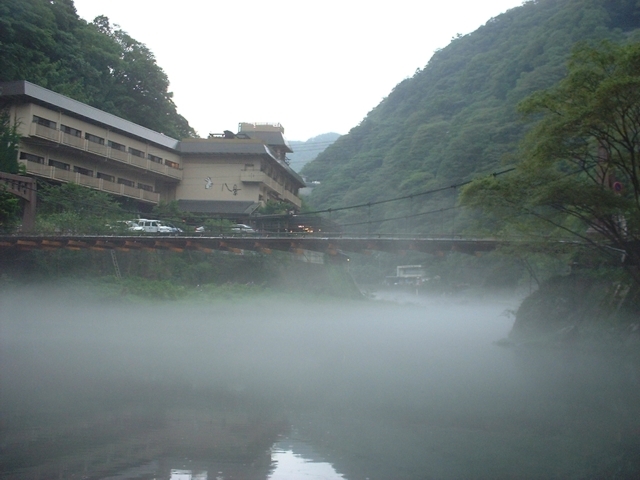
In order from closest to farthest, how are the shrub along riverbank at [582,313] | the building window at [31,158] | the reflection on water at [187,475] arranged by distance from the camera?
the reflection on water at [187,475] < the shrub along riverbank at [582,313] < the building window at [31,158]

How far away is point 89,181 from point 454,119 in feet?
56.4

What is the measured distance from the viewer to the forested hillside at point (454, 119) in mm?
25453

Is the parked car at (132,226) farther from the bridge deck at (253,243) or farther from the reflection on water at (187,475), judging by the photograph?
the reflection on water at (187,475)

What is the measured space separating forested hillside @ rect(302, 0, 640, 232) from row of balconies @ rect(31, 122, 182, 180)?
30.6 feet

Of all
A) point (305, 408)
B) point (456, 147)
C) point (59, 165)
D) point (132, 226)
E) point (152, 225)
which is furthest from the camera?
point (59, 165)

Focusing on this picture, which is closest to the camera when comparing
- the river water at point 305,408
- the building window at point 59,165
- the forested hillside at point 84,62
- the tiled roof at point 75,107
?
the river water at point 305,408

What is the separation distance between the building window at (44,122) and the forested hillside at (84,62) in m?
3.77

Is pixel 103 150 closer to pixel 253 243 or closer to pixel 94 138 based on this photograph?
pixel 94 138

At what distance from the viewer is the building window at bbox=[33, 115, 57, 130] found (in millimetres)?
25947

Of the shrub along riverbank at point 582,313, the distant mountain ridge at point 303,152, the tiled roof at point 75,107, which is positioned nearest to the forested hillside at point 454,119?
the shrub along riverbank at point 582,313

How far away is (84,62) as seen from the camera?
33.8 meters

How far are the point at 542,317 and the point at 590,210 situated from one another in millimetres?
5564

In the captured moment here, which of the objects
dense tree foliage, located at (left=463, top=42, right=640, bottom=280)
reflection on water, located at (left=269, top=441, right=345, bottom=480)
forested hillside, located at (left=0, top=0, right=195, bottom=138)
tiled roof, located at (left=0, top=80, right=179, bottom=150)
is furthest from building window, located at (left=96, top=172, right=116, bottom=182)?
reflection on water, located at (left=269, top=441, right=345, bottom=480)

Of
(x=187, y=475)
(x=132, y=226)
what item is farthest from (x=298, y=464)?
(x=132, y=226)
